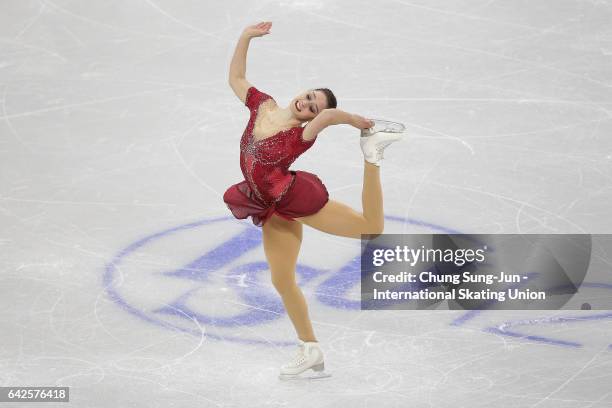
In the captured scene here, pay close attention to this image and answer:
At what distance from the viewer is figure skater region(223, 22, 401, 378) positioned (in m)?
7.07

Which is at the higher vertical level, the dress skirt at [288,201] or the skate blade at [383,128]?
the skate blade at [383,128]

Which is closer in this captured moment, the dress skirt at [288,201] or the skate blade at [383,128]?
the skate blade at [383,128]

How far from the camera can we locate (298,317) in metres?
7.45

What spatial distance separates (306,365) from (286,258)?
2.26 ft

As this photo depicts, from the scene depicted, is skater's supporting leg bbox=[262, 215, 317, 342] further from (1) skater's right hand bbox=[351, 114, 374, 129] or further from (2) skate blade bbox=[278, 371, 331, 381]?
(1) skater's right hand bbox=[351, 114, 374, 129]

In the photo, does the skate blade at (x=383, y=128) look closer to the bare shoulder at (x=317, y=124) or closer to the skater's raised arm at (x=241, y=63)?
Answer: the bare shoulder at (x=317, y=124)

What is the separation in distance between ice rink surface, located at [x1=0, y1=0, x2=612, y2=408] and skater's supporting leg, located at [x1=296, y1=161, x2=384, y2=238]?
3.03ft

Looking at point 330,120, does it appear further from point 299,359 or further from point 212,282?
point 212,282

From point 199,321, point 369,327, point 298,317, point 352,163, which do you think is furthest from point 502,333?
point 352,163

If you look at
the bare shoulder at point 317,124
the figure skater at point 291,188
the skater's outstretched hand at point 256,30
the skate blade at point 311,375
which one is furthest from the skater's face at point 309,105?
Answer: the skate blade at point 311,375

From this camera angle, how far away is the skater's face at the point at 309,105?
23.2 ft

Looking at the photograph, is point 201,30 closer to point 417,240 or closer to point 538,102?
point 538,102

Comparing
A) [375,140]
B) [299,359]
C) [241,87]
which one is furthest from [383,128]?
[299,359]

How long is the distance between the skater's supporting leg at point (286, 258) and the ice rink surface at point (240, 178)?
43 centimetres
